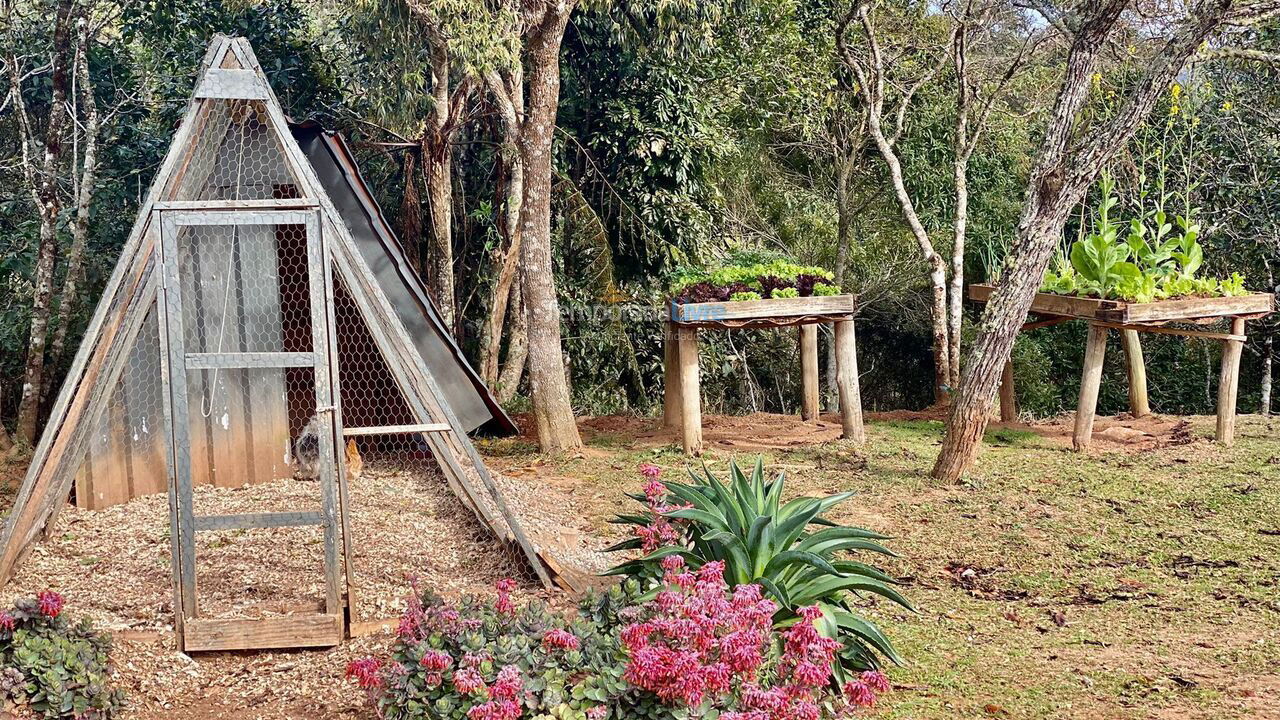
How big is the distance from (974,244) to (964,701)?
378 inches

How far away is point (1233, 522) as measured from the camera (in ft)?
20.8

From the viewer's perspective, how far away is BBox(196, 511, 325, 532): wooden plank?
4.46m

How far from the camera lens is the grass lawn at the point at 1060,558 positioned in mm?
4023

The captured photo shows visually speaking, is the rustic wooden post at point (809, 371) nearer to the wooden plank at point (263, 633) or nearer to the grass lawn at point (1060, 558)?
the grass lawn at point (1060, 558)

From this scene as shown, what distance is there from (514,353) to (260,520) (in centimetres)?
580

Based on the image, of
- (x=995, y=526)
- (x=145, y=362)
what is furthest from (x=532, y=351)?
(x=995, y=526)

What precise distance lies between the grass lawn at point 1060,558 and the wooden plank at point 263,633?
2.16 meters

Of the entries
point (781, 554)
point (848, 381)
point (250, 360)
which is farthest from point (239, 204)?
point (848, 381)

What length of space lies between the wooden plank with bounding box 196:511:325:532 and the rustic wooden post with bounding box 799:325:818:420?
5.31m

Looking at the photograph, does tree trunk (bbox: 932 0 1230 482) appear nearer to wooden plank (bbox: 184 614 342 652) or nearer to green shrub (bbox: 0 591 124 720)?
wooden plank (bbox: 184 614 342 652)

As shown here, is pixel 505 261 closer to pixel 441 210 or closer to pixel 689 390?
pixel 441 210

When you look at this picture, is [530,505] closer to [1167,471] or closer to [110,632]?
[110,632]

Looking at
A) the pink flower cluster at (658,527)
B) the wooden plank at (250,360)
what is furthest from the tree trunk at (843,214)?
the wooden plank at (250,360)

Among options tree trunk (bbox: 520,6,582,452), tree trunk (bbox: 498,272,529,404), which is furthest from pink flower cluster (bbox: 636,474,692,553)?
tree trunk (bbox: 498,272,529,404)
